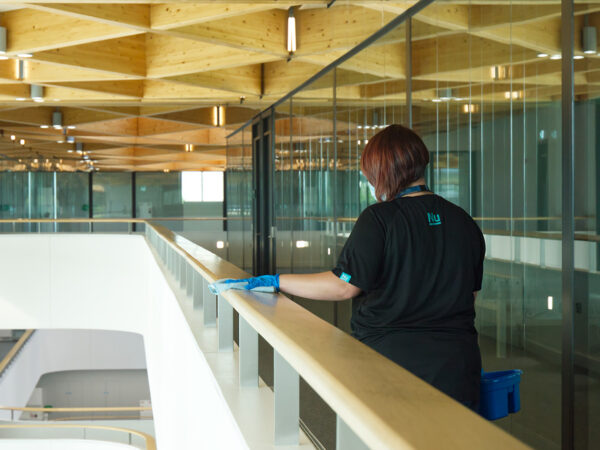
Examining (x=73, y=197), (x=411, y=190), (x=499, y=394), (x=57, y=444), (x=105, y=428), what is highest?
(x=73, y=197)

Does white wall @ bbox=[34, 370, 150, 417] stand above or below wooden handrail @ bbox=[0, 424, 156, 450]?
below

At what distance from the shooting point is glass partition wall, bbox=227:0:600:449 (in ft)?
9.94

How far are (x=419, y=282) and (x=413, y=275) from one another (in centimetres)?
3

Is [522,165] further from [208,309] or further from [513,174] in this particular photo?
[208,309]

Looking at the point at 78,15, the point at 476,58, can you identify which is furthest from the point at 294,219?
the point at 476,58

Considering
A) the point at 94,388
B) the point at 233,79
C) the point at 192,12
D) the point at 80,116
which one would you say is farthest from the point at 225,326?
the point at 94,388

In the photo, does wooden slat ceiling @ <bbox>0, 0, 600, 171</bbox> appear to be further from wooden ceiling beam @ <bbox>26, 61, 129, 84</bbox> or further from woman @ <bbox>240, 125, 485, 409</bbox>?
woman @ <bbox>240, 125, 485, 409</bbox>

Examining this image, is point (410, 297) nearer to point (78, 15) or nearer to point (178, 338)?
point (178, 338)

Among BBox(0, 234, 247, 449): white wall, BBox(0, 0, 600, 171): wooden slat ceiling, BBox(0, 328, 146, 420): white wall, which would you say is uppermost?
BBox(0, 0, 600, 171): wooden slat ceiling

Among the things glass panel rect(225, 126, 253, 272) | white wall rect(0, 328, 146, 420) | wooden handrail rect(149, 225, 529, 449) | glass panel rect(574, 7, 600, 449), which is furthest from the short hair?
white wall rect(0, 328, 146, 420)

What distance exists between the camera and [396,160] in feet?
7.15

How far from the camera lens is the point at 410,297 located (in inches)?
83.6

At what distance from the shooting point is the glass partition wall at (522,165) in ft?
9.94

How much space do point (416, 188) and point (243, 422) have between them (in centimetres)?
92
